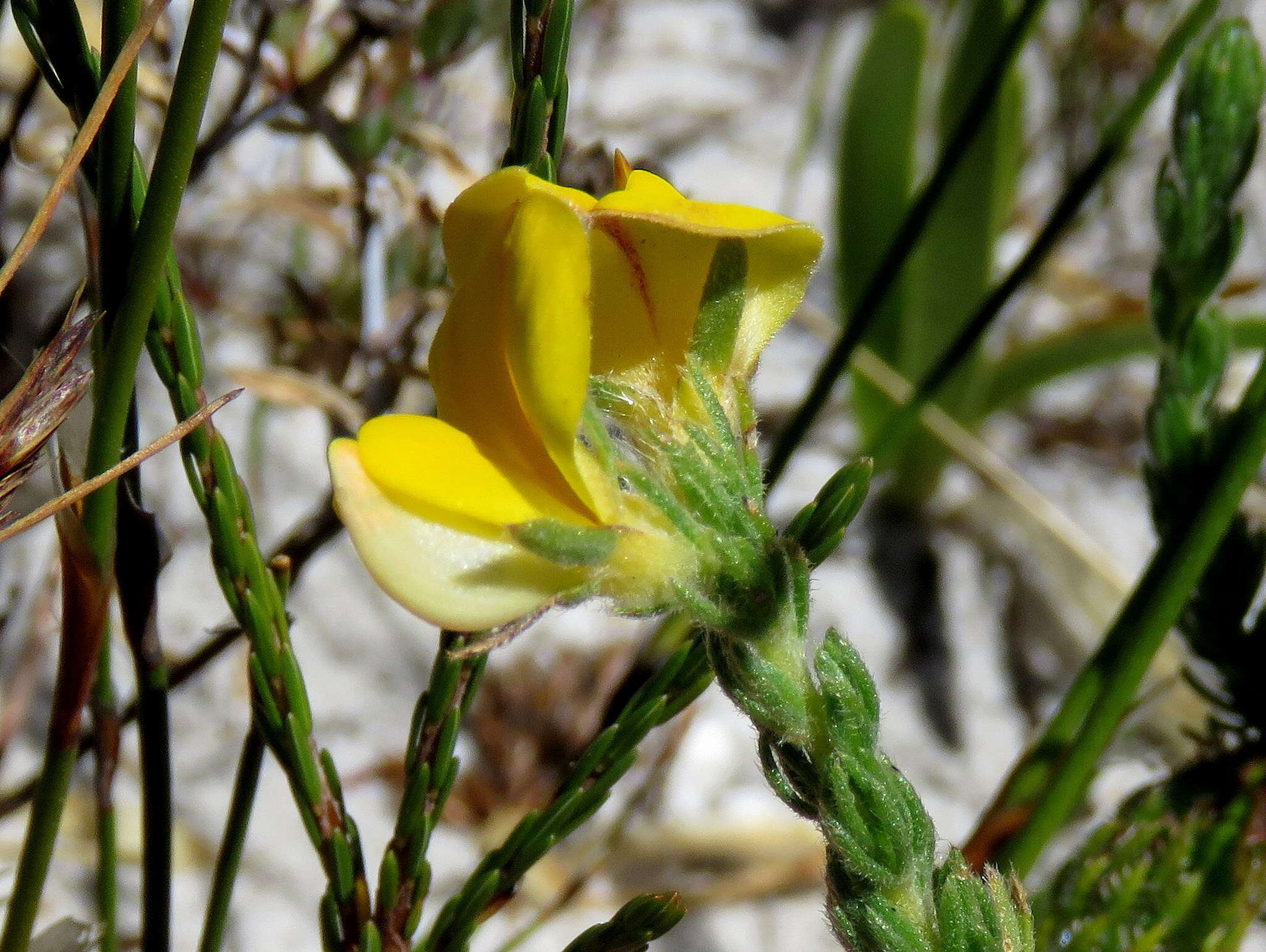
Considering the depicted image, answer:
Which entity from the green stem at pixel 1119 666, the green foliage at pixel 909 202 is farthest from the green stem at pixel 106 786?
the green foliage at pixel 909 202

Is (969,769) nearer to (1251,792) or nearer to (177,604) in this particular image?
(1251,792)

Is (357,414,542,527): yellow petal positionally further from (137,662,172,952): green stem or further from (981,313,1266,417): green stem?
(981,313,1266,417): green stem

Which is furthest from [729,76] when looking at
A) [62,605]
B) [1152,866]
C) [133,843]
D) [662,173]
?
[62,605]

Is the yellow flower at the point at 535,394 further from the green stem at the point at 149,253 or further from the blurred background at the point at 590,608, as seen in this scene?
the blurred background at the point at 590,608

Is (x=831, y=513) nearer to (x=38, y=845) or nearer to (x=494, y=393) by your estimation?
(x=494, y=393)

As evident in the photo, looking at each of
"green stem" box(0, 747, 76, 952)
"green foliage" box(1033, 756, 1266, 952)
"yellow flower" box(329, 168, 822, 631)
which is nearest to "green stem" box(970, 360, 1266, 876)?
"green foliage" box(1033, 756, 1266, 952)

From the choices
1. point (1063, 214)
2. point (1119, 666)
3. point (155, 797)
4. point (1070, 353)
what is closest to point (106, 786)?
point (155, 797)

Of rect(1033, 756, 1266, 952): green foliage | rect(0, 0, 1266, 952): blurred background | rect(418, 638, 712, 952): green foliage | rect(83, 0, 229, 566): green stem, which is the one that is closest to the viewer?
rect(83, 0, 229, 566): green stem
